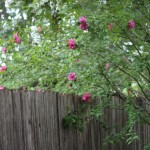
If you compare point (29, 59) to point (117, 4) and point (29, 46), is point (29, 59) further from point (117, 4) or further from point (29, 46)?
point (117, 4)

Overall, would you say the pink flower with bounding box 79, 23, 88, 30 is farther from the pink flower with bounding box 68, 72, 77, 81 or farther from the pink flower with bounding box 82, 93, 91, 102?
the pink flower with bounding box 82, 93, 91, 102

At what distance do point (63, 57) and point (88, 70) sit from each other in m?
0.31

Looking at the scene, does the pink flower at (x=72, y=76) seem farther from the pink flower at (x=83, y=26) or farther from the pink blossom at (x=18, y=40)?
the pink blossom at (x=18, y=40)

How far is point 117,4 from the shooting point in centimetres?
437

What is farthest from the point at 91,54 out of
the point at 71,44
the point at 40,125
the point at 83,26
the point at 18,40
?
the point at 40,125

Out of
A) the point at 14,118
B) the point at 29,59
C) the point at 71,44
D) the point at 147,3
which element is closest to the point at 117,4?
the point at 147,3

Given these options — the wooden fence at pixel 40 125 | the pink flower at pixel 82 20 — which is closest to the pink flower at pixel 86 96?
the wooden fence at pixel 40 125

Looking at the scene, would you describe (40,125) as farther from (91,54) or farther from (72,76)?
(91,54)

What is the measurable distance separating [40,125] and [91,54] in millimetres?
1019

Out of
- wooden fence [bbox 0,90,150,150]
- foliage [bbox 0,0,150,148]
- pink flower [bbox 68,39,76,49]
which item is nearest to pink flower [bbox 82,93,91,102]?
foliage [bbox 0,0,150,148]

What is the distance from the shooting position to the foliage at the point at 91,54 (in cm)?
429

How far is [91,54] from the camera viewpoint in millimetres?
4574

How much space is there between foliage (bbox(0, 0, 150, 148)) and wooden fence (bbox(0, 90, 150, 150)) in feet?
0.61

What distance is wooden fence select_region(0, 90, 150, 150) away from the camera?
3.89 m
